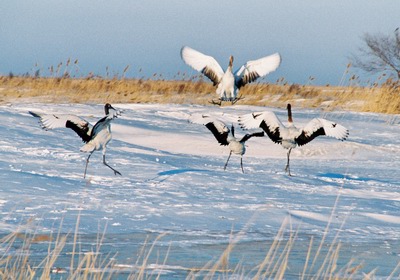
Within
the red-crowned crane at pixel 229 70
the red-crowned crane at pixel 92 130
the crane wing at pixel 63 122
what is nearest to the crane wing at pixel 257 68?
the red-crowned crane at pixel 229 70

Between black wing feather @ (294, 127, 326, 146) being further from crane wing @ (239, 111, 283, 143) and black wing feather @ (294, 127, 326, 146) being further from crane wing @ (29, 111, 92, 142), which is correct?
crane wing @ (29, 111, 92, 142)

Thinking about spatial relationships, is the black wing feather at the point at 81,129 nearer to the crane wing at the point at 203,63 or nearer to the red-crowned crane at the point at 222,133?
the red-crowned crane at the point at 222,133

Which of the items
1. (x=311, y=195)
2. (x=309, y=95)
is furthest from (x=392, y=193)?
(x=309, y=95)

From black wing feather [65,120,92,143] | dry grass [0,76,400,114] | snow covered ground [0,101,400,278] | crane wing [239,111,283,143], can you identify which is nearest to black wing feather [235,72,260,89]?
snow covered ground [0,101,400,278]

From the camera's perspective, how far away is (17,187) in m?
8.37

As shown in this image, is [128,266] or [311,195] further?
[311,195]

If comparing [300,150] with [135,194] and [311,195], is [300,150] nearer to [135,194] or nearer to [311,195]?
[311,195]

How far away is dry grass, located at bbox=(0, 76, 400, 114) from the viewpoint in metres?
22.0

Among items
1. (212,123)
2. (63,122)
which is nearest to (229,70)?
(212,123)

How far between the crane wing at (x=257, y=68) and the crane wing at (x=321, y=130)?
679 cm

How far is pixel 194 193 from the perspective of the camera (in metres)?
9.00

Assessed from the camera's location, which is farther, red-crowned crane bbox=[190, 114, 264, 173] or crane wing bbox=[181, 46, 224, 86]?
crane wing bbox=[181, 46, 224, 86]

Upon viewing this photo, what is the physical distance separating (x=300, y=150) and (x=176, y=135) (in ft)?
6.77

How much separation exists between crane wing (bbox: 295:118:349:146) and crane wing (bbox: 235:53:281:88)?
267 inches
